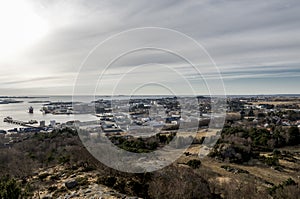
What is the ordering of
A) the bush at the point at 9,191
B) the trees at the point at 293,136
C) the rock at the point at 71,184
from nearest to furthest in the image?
the bush at the point at 9,191 < the rock at the point at 71,184 < the trees at the point at 293,136

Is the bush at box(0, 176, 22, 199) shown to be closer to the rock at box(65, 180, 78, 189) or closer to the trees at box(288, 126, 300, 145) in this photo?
the rock at box(65, 180, 78, 189)

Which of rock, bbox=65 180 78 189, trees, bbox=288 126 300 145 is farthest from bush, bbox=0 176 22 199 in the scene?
trees, bbox=288 126 300 145

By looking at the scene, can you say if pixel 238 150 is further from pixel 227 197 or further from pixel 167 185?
pixel 167 185

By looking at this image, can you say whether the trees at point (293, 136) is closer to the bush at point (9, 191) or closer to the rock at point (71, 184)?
the rock at point (71, 184)

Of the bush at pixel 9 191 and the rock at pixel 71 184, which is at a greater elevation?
the bush at pixel 9 191

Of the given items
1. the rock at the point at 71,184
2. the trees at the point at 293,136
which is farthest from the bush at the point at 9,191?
the trees at the point at 293,136

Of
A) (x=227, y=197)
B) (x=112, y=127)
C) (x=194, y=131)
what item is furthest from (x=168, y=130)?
(x=227, y=197)

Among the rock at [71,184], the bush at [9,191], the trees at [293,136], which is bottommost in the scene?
the trees at [293,136]

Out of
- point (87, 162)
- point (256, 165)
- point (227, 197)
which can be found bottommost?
point (256, 165)

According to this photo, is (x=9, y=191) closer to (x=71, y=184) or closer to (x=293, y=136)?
(x=71, y=184)

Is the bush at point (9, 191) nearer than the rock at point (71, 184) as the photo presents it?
Yes

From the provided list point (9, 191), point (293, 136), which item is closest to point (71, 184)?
point (9, 191)
